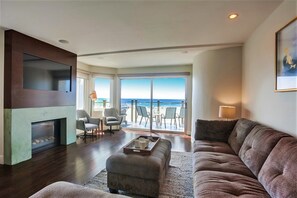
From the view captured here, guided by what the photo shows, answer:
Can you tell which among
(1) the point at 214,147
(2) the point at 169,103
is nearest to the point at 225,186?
(1) the point at 214,147

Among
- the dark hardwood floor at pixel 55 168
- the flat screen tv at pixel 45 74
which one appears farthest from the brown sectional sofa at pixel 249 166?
the flat screen tv at pixel 45 74

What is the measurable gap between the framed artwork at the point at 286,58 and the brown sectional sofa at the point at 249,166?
574mm

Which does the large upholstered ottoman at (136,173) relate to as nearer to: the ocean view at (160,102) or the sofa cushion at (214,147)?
the sofa cushion at (214,147)

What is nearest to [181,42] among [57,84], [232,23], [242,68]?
[232,23]

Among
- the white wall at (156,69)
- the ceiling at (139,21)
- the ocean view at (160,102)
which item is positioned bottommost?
the ocean view at (160,102)

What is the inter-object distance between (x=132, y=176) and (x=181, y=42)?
263cm

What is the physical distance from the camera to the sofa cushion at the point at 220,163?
178 cm

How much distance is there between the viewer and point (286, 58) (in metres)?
1.91

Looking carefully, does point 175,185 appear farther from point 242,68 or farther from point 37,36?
point 37,36

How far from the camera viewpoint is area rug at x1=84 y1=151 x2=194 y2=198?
82.9 inches

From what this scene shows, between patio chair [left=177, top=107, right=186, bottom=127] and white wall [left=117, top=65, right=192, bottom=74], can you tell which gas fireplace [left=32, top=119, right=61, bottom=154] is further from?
patio chair [left=177, top=107, right=186, bottom=127]

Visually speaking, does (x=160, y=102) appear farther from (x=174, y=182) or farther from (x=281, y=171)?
(x=281, y=171)

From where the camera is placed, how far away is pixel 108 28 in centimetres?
273

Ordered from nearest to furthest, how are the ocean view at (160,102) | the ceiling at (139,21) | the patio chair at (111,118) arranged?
the ceiling at (139,21) < the patio chair at (111,118) < the ocean view at (160,102)
